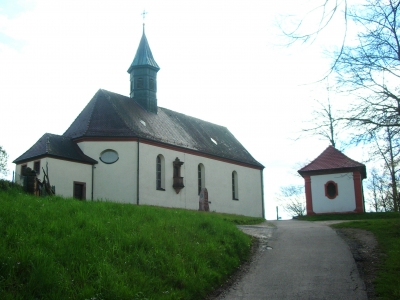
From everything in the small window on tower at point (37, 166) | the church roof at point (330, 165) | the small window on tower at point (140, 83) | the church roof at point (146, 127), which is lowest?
the small window on tower at point (37, 166)

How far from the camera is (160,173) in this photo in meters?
31.0

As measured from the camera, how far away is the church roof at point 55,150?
87.5 feet

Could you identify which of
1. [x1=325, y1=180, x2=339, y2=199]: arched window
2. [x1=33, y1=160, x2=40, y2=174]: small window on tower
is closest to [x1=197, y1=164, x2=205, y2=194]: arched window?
[x1=325, y1=180, x2=339, y2=199]: arched window

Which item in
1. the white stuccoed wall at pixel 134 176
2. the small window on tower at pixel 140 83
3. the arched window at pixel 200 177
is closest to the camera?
the white stuccoed wall at pixel 134 176

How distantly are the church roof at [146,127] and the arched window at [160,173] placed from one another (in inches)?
45.4

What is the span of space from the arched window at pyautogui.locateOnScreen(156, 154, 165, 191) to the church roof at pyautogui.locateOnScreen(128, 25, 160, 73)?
755 cm

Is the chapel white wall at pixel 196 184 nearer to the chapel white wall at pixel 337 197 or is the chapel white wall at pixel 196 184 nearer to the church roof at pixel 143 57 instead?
the chapel white wall at pixel 337 197

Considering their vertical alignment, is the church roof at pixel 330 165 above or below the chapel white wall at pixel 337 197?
above

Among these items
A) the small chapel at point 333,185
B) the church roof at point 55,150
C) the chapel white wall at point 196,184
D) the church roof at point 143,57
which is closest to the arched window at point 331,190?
the small chapel at point 333,185

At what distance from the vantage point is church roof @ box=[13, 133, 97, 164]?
26663 mm

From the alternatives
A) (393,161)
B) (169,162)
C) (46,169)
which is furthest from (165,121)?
(393,161)

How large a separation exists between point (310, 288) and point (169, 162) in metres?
21.6

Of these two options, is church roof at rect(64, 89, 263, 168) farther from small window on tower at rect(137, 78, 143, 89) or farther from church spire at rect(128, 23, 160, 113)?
small window on tower at rect(137, 78, 143, 89)

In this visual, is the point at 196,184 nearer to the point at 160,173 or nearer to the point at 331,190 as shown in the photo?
the point at 160,173
